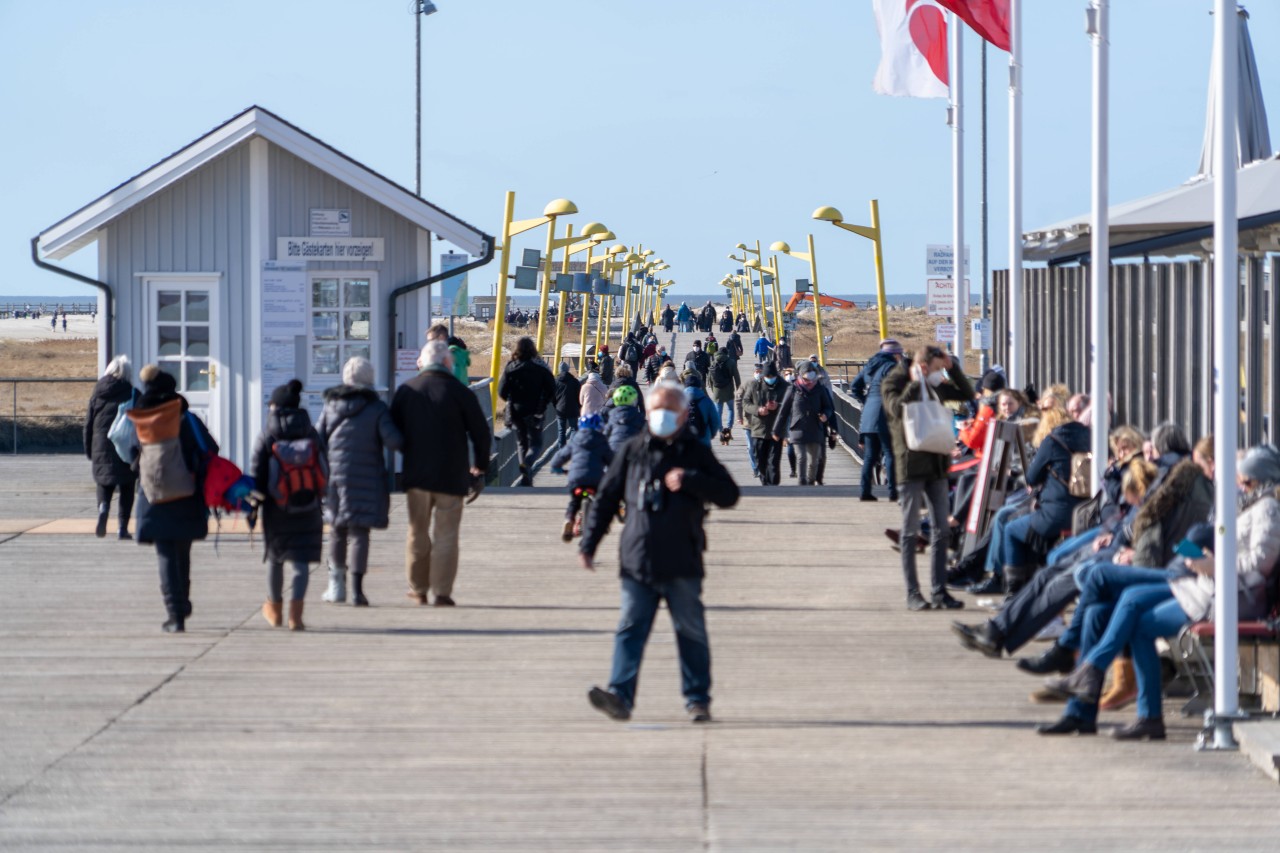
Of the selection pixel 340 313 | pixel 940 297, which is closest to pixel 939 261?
pixel 940 297

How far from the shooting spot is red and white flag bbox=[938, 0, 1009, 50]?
17125 mm

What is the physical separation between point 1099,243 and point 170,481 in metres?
6.29

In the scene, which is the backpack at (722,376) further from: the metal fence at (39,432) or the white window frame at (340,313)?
the white window frame at (340,313)

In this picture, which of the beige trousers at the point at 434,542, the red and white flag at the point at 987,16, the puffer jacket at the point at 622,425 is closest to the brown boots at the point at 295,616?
the beige trousers at the point at 434,542

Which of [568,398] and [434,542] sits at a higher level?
[568,398]

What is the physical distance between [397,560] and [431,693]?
17.9ft

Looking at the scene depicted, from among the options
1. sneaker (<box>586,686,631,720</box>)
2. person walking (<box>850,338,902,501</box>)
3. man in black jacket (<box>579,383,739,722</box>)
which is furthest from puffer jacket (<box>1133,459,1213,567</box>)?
person walking (<box>850,338,902,501</box>)

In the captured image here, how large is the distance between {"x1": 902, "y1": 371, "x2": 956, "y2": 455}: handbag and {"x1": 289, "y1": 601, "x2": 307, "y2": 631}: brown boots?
3992 millimetres

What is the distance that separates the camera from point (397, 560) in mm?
15188

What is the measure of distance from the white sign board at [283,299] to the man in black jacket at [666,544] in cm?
1067

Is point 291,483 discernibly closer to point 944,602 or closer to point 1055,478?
point 944,602

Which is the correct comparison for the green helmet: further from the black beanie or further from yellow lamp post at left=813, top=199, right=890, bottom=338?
yellow lamp post at left=813, top=199, right=890, bottom=338

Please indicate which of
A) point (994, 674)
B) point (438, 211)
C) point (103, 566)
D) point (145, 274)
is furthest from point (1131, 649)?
point (145, 274)

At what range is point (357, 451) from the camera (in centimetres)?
1237
